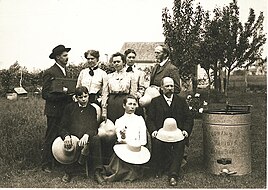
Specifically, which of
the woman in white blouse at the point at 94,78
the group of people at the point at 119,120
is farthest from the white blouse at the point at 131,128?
the woman in white blouse at the point at 94,78

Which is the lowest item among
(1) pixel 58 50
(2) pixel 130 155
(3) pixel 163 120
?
(2) pixel 130 155

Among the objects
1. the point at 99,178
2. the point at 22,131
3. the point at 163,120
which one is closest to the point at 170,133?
the point at 163,120

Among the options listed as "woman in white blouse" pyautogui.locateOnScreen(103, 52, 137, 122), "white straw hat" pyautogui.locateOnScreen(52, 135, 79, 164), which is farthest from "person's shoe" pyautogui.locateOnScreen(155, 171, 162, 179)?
"white straw hat" pyautogui.locateOnScreen(52, 135, 79, 164)

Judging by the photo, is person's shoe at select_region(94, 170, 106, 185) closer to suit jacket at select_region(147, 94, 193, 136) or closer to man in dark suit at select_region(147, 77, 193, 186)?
man in dark suit at select_region(147, 77, 193, 186)

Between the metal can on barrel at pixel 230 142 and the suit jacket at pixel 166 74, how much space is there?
0.42m

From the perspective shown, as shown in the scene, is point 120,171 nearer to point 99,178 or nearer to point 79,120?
point 99,178

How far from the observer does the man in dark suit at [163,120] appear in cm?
319

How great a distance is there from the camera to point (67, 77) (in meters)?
3.51

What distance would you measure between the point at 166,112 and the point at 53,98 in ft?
3.48

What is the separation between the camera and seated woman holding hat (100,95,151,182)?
307 centimetres

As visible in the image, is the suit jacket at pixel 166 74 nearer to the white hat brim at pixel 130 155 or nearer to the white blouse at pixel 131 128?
the white blouse at pixel 131 128

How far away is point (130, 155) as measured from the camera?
3066mm

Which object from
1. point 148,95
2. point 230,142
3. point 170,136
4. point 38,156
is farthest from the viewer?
point 38,156

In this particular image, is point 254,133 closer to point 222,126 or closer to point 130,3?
point 222,126
